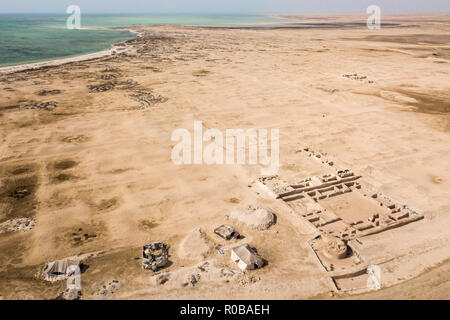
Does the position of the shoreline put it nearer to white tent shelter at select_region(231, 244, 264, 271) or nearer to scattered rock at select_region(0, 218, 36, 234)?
scattered rock at select_region(0, 218, 36, 234)

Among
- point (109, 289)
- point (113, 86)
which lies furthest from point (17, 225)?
point (113, 86)

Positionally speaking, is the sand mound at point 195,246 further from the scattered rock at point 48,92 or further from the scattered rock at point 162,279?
the scattered rock at point 48,92

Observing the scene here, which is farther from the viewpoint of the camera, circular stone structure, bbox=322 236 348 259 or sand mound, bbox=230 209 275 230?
sand mound, bbox=230 209 275 230

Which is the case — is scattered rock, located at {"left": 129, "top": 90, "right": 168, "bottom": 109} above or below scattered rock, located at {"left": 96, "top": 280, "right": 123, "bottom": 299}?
above

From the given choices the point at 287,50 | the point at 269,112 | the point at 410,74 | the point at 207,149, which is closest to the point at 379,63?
the point at 410,74

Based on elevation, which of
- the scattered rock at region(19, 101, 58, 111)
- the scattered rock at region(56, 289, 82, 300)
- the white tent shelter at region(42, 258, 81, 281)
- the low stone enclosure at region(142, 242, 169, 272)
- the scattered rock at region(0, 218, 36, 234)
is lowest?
the scattered rock at region(56, 289, 82, 300)

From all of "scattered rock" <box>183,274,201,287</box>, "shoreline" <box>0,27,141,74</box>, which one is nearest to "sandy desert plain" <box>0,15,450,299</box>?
"scattered rock" <box>183,274,201,287</box>

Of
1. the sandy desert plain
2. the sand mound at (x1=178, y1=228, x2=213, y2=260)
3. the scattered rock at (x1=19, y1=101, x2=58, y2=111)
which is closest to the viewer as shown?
the sandy desert plain

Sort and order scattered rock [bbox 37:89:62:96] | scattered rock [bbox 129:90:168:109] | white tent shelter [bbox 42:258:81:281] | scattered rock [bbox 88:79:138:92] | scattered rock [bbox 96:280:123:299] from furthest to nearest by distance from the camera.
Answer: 1. scattered rock [bbox 88:79:138:92]
2. scattered rock [bbox 37:89:62:96]
3. scattered rock [bbox 129:90:168:109]
4. white tent shelter [bbox 42:258:81:281]
5. scattered rock [bbox 96:280:123:299]

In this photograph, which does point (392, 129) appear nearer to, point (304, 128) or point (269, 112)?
point (304, 128)
